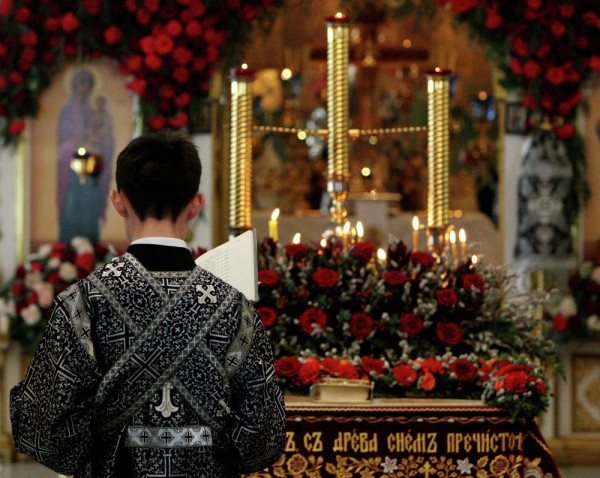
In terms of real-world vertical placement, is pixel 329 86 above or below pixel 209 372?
above

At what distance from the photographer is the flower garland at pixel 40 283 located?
7520mm

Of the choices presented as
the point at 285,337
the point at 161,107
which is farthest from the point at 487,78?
the point at 285,337

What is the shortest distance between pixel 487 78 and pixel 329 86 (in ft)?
20.0

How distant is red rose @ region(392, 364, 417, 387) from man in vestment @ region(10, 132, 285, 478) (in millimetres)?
1528

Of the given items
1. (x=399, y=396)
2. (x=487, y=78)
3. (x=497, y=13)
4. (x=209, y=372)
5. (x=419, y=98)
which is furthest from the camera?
(x=487, y=78)

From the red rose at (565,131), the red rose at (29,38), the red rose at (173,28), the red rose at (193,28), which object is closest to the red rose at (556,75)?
the red rose at (565,131)

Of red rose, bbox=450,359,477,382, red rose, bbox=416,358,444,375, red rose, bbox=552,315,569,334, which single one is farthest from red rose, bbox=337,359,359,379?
red rose, bbox=552,315,569,334

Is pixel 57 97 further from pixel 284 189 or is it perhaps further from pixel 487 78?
pixel 487 78

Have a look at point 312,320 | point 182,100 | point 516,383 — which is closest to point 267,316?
point 312,320

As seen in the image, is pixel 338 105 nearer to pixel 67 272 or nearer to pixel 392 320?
pixel 392 320

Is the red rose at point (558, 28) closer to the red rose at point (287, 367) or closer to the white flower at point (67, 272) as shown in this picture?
the white flower at point (67, 272)

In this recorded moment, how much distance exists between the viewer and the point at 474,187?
10242 mm

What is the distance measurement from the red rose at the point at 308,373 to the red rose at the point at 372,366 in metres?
0.17

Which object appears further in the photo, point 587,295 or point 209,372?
point 587,295
